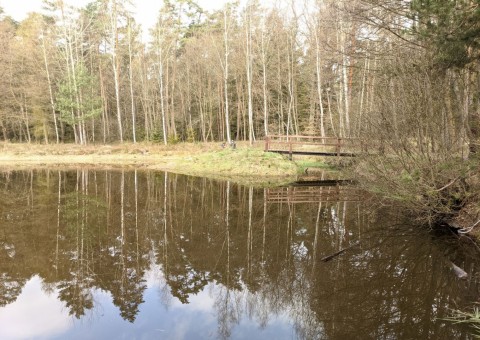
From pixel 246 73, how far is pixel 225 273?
2693cm

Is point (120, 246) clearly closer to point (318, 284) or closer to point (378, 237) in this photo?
point (318, 284)

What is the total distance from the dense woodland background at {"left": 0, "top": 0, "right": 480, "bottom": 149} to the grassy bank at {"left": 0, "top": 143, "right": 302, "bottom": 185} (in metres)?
2.83

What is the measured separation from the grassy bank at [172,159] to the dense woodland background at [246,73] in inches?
111

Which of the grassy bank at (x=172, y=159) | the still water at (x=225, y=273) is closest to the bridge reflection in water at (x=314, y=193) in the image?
the still water at (x=225, y=273)

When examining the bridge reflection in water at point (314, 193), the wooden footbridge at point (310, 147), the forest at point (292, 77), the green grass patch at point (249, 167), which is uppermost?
the forest at point (292, 77)

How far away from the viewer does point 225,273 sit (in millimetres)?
6148

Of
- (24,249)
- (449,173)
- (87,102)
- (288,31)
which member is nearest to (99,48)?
(87,102)

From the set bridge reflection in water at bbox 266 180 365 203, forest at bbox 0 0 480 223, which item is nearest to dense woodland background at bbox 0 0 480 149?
forest at bbox 0 0 480 223

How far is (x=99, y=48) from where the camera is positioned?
37.2 m

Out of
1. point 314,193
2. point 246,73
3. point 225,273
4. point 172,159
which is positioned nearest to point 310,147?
point 172,159

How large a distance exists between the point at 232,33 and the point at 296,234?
2397 centimetres

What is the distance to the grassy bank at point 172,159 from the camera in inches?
716

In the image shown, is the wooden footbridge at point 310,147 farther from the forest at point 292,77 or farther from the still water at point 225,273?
the still water at point 225,273

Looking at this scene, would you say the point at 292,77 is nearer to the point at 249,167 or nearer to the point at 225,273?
the point at 249,167
